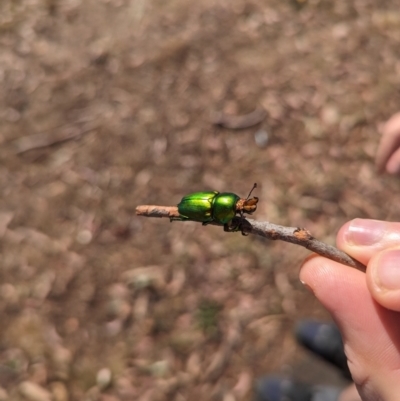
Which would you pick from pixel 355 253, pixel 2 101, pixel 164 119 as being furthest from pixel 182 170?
pixel 355 253

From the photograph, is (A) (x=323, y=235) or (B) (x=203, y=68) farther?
(B) (x=203, y=68)

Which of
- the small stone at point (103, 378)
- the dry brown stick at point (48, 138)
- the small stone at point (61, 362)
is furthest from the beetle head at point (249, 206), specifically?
the dry brown stick at point (48, 138)

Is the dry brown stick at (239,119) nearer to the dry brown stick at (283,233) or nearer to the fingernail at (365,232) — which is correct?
the fingernail at (365,232)

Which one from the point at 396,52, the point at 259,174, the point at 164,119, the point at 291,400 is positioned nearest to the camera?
the point at 291,400

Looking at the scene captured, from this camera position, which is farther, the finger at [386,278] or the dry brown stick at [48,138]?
the dry brown stick at [48,138]

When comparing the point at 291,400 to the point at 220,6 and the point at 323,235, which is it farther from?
the point at 220,6

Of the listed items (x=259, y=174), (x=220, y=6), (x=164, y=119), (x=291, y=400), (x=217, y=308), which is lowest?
(x=291, y=400)

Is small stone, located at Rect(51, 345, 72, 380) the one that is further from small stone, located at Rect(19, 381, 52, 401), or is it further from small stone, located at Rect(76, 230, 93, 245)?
small stone, located at Rect(76, 230, 93, 245)
